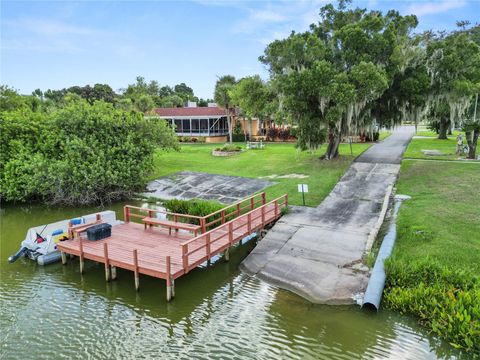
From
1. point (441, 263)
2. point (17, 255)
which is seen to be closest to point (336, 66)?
point (441, 263)

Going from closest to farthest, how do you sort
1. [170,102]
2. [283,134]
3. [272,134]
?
[283,134]
[272,134]
[170,102]

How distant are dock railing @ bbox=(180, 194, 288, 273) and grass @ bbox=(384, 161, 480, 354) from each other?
485 cm

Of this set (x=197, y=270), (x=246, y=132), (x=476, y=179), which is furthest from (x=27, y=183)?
(x=246, y=132)

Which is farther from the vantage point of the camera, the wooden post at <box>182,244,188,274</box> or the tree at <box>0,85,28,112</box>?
the tree at <box>0,85,28,112</box>

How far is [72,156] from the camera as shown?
58.8 feet

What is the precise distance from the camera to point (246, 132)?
42438 mm

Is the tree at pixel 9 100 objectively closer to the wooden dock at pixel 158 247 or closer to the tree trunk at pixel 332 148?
the wooden dock at pixel 158 247

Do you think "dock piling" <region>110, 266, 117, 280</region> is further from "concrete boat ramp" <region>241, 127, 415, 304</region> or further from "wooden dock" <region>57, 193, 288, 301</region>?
"concrete boat ramp" <region>241, 127, 415, 304</region>

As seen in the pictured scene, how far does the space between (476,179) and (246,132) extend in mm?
28001

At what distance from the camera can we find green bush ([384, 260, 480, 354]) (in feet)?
22.8

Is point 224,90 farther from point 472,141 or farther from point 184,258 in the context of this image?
point 184,258

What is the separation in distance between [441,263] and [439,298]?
1.88 meters

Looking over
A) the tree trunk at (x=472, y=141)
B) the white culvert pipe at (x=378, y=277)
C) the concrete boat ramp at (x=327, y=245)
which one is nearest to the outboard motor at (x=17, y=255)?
the concrete boat ramp at (x=327, y=245)

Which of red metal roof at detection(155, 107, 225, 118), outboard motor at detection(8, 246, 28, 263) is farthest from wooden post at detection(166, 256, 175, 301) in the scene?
red metal roof at detection(155, 107, 225, 118)
